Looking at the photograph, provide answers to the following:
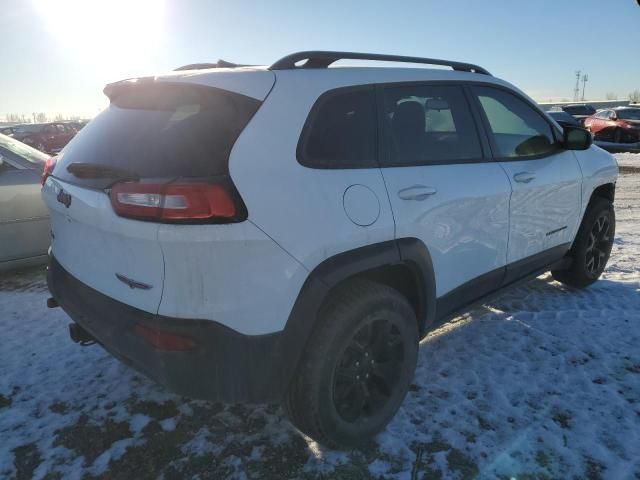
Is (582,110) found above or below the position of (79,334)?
above

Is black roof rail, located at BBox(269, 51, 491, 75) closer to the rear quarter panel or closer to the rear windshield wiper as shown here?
the rear windshield wiper

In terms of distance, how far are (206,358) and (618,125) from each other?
21.4 metres

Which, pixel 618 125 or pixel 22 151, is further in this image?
pixel 618 125

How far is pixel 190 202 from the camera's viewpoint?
70.3 inches

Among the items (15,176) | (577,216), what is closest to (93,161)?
(15,176)

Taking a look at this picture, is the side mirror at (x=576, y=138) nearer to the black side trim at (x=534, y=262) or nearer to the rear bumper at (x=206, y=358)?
the black side trim at (x=534, y=262)

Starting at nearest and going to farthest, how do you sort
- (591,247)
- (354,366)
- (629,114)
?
(354,366)
(591,247)
(629,114)

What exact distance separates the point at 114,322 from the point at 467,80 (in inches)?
98.0

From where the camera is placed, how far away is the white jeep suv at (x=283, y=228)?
1.85m

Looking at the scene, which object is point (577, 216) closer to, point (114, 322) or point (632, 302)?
point (632, 302)

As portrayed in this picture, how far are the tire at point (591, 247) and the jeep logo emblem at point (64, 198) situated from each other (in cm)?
381

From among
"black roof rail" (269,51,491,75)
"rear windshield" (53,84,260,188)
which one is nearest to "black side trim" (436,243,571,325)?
"black roof rail" (269,51,491,75)

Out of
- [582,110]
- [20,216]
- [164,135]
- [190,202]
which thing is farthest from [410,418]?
[582,110]

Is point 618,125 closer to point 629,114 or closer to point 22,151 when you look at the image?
point 629,114
